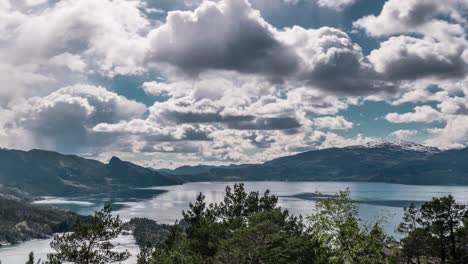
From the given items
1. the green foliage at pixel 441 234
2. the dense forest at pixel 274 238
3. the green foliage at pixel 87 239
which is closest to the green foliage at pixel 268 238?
the dense forest at pixel 274 238

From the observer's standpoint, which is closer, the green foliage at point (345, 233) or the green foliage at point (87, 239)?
the green foliage at point (345, 233)

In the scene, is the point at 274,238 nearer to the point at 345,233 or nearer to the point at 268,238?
the point at 268,238

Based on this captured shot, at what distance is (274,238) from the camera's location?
52.3 metres

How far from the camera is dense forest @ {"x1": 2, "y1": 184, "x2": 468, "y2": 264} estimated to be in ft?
110

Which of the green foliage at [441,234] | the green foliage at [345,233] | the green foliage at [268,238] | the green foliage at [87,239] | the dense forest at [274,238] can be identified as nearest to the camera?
the green foliage at [345,233]

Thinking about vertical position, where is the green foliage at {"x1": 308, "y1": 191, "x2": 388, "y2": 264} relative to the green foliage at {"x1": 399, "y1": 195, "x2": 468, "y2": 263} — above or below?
above

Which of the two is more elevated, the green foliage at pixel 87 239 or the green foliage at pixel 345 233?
the green foliage at pixel 345 233

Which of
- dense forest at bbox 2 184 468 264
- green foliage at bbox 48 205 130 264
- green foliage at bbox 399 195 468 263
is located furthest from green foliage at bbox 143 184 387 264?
green foliage at bbox 399 195 468 263

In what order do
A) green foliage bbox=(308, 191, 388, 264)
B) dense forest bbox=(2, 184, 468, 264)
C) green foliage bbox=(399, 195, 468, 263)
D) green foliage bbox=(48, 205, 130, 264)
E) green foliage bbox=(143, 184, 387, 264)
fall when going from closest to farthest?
green foliage bbox=(308, 191, 388, 264) → green foliage bbox=(143, 184, 387, 264) → dense forest bbox=(2, 184, 468, 264) → green foliage bbox=(48, 205, 130, 264) → green foliage bbox=(399, 195, 468, 263)

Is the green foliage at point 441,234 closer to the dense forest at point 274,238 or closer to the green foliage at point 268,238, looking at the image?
the dense forest at point 274,238

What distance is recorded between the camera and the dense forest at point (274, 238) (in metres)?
33.4

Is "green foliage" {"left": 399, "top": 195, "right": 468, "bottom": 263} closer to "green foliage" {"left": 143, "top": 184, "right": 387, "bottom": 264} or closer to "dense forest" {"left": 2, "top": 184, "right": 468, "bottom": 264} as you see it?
"dense forest" {"left": 2, "top": 184, "right": 468, "bottom": 264}

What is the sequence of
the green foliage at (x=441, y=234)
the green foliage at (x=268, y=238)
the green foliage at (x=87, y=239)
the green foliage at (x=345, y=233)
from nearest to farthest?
the green foliage at (x=345, y=233) < the green foliage at (x=268, y=238) < the green foliage at (x=87, y=239) < the green foliage at (x=441, y=234)

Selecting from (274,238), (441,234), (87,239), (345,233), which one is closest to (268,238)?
(274,238)
